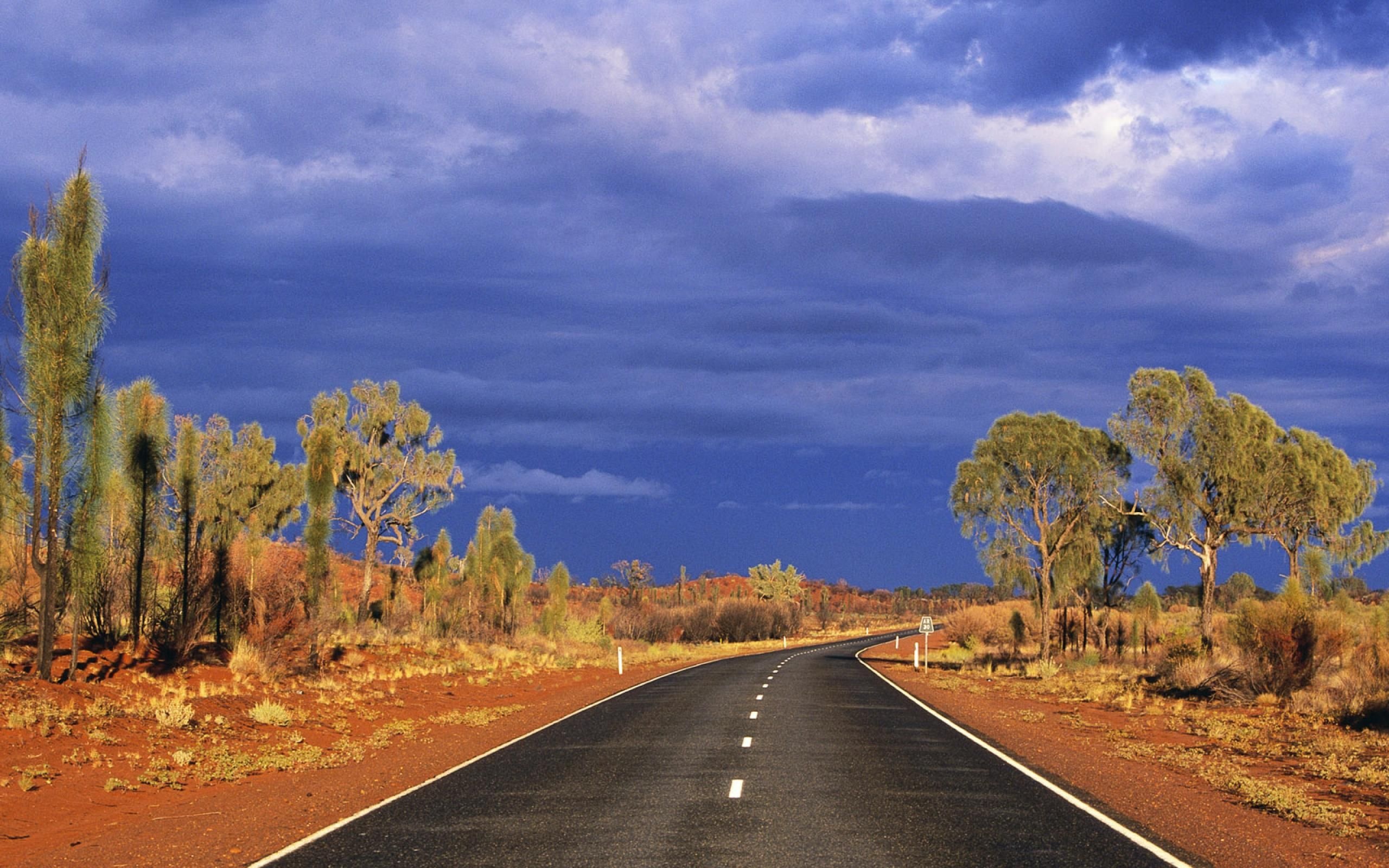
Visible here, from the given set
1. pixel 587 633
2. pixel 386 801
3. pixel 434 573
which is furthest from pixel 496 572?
pixel 386 801

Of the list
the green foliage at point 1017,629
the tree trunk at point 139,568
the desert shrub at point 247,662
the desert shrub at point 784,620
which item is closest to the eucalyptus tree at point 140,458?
the tree trunk at point 139,568

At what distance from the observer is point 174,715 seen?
17.5m

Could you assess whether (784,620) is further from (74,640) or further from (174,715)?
(174,715)

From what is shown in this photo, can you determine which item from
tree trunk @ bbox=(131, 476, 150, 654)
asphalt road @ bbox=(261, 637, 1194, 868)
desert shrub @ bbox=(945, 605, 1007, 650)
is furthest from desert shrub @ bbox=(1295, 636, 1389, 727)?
desert shrub @ bbox=(945, 605, 1007, 650)

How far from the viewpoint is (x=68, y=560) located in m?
19.4

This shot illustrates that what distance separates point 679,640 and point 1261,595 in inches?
1976

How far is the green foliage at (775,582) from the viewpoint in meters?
124

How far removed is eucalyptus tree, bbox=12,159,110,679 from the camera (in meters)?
18.0

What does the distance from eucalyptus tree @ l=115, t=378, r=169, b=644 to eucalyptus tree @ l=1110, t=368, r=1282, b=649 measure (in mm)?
31823

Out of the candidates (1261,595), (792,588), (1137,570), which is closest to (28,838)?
(1137,570)

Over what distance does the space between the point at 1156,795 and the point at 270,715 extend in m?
14.9

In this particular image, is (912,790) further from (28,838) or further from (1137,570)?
(1137,570)

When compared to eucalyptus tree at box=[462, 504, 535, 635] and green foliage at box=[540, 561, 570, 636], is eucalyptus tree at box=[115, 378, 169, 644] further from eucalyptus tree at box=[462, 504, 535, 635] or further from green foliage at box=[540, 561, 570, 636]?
green foliage at box=[540, 561, 570, 636]

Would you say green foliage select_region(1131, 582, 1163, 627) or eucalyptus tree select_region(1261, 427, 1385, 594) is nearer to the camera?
eucalyptus tree select_region(1261, 427, 1385, 594)
